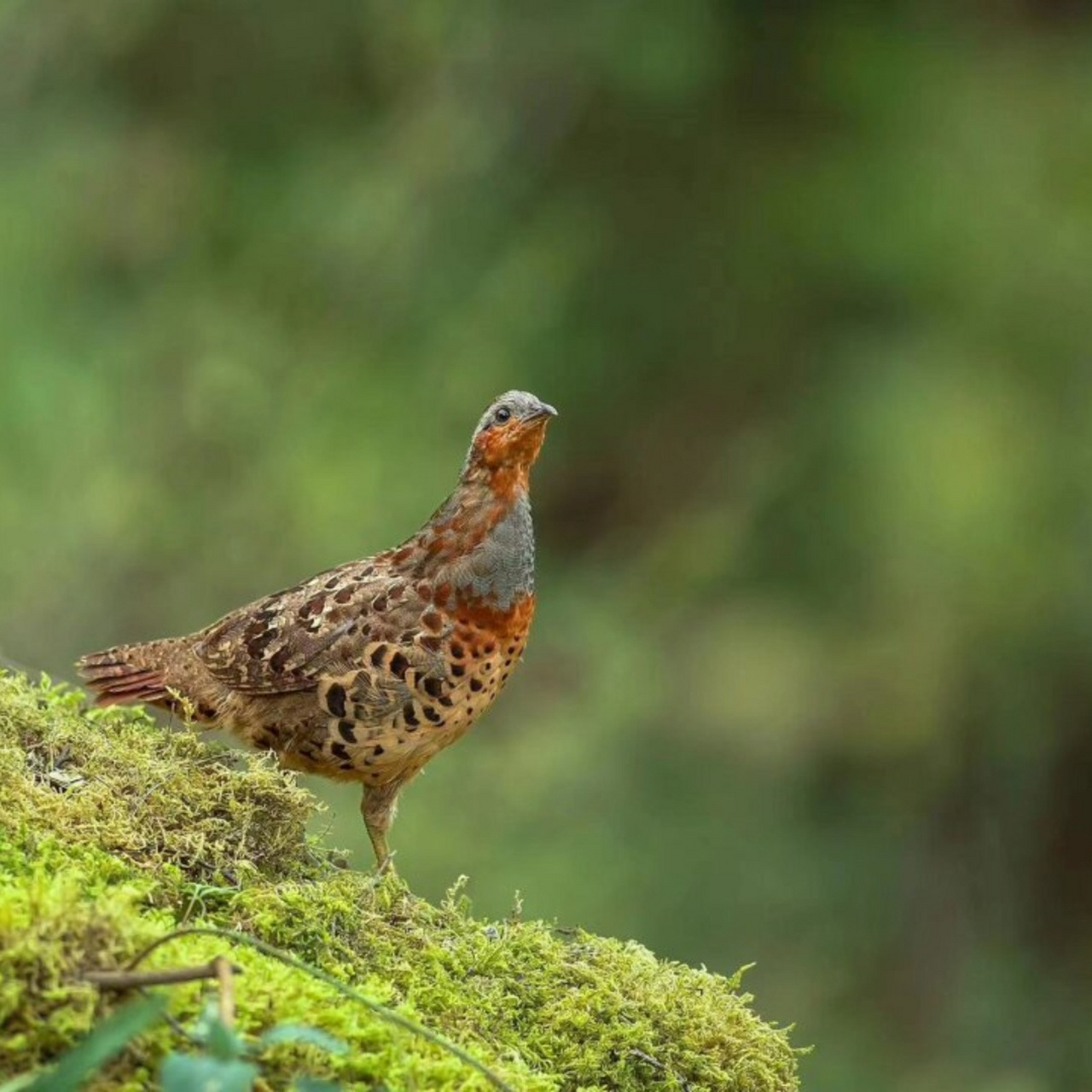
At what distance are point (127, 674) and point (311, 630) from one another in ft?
1.57

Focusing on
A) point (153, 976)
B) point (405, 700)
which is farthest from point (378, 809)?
point (153, 976)

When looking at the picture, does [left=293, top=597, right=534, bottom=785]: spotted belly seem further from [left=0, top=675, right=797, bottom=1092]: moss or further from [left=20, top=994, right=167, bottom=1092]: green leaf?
[left=20, top=994, right=167, bottom=1092]: green leaf

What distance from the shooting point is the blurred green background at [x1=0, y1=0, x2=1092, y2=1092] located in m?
8.52

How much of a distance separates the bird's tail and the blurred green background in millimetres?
3603

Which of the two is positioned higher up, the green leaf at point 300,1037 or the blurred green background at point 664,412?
the blurred green background at point 664,412

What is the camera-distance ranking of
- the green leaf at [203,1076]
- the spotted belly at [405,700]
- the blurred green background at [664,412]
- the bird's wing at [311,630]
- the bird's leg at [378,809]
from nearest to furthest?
the green leaf at [203,1076]
the spotted belly at [405,700]
the bird's wing at [311,630]
the bird's leg at [378,809]
the blurred green background at [664,412]

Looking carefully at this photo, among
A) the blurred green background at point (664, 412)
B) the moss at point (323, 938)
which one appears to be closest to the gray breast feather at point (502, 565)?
the moss at point (323, 938)

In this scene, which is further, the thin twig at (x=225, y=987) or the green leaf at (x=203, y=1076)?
the thin twig at (x=225, y=987)

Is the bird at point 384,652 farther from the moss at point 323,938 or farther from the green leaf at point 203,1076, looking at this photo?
the green leaf at point 203,1076

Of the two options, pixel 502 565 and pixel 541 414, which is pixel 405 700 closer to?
pixel 502 565

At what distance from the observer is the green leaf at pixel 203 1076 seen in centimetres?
184

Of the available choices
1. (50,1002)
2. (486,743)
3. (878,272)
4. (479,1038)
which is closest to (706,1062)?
(479,1038)

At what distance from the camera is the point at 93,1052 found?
6.25ft

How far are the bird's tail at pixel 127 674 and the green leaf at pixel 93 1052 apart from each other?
255cm
